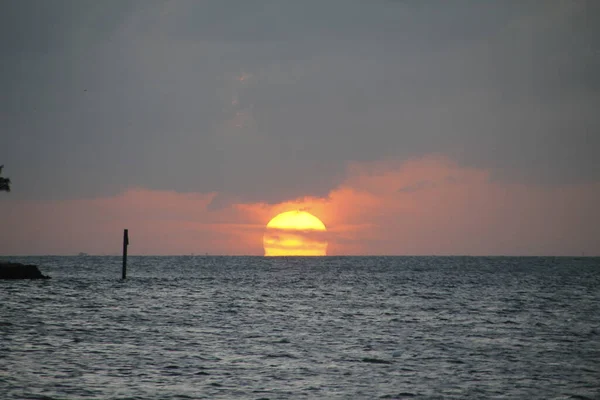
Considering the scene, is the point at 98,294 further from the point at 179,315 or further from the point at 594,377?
the point at 594,377

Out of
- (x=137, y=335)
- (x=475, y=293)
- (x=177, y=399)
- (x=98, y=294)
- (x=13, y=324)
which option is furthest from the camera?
(x=475, y=293)

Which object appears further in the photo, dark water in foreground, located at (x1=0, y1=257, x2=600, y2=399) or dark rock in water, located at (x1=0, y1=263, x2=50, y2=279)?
dark rock in water, located at (x1=0, y1=263, x2=50, y2=279)

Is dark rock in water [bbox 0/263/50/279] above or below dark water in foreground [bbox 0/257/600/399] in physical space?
above

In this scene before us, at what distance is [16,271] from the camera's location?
7744 cm

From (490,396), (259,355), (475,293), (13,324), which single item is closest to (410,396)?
(490,396)

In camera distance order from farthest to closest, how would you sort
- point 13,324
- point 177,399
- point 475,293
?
point 475,293
point 13,324
point 177,399

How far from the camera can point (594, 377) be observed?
81.7 feet

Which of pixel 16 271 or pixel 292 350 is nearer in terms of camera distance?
pixel 292 350

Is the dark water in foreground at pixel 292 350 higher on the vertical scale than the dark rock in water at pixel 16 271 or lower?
lower

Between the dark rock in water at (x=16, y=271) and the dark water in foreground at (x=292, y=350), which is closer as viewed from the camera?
the dark water in foreground at (x=292, y=350)

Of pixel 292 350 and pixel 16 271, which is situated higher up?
pixel 16 271

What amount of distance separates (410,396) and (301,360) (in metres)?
7.28

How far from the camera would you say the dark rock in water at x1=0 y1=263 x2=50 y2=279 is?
75719mm

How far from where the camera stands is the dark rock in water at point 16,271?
248 ft
